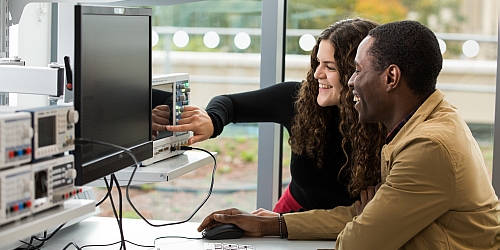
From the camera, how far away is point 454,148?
1479 mm

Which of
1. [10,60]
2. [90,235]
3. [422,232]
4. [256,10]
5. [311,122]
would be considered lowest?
[90,235]

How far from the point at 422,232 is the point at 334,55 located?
769 millimetres

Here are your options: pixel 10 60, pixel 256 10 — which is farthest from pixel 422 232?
pixel 256 10

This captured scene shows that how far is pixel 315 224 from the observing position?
1886 mm

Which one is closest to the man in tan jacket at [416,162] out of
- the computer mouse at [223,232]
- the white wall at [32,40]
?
the computer mouse at [223,232]

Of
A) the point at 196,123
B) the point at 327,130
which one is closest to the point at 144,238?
the point at 196,123

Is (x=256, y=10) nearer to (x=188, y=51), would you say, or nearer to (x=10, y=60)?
(x=188, y=51)

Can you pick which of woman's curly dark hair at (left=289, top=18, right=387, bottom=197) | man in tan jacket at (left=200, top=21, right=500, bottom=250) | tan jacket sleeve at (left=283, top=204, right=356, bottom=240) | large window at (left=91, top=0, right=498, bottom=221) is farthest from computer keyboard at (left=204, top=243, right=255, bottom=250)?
large window at (left=91, top=0, right=498, bottom=221)

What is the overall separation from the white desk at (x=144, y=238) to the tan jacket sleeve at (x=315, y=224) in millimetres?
23

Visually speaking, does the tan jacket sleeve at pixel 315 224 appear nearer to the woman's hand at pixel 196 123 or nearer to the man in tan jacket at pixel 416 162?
the man in tan jacket at pixel 416 162

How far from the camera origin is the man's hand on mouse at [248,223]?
6.16 ft

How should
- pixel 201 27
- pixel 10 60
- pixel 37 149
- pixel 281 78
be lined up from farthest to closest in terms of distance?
pixel 201 27 < pixel 281 78 < pixel 10 60 < pixel 37 149

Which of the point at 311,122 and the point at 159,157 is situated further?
the point at 311,122

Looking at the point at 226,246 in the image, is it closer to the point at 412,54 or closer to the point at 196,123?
the point at 196,123
